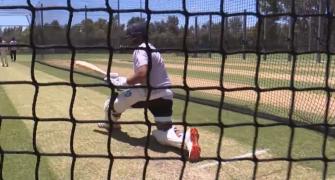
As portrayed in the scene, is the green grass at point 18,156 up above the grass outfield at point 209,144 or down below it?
above

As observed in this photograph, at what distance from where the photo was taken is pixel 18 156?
619cm

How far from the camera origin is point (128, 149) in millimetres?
6699

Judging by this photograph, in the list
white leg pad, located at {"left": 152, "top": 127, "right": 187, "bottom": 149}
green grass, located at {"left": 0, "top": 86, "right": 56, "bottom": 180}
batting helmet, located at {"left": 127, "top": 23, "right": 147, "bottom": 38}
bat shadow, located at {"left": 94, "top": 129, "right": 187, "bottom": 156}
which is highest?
batting helmet, located at {"left": 127, "top": 23, "right": 147, "bottom": 38}

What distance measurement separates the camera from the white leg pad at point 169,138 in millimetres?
6500

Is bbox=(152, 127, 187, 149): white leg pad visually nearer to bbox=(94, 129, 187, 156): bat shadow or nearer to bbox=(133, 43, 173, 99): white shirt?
bbox=(94, 129, 187, 156): bat shadow

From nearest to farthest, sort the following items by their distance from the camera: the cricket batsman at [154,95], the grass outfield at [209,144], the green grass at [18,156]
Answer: the green grass at [18,156] < the grass outfield at [209,144] < the cricket batsman at [154,95]

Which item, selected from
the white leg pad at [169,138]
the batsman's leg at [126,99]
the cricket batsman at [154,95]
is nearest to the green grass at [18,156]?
the cricket batsman at [154,95]

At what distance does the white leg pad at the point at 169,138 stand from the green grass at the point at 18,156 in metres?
1.33

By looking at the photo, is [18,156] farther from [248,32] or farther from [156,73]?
[248,32]

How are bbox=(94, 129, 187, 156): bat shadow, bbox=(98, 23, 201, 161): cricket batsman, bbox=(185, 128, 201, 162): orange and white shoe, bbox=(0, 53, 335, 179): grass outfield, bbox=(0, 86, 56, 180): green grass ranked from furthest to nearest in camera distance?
bbox=(94, 129, 187, 156): bat shadow
bbox=(98, 23, 201, 161): cricket batsman
bbox=(185, 128, 201, 162): orange and white shoe
bbox=(0, 53, 335, 179): grass outfield
bbox=(0, 86, 56, 180): green grass

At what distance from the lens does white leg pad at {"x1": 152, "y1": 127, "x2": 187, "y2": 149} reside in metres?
6.50

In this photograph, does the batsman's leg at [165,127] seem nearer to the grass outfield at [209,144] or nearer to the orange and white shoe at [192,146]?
the grass outfield at [209,144]

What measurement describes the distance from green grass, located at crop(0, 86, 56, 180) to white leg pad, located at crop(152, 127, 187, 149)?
52.5 inches

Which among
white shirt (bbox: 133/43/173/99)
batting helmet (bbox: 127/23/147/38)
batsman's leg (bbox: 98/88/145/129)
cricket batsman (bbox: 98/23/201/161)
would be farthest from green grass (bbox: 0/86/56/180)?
batting helmet (bbox: 127/23/147/38)
